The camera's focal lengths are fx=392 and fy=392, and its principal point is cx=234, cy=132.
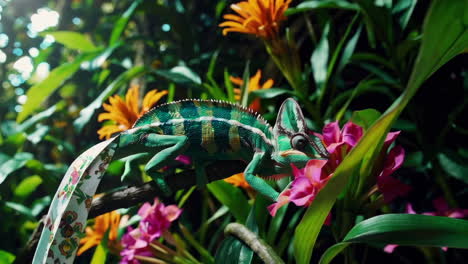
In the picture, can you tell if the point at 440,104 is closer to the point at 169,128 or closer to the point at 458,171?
the point at 458,171

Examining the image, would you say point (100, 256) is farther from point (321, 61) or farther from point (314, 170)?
point (321, 61)

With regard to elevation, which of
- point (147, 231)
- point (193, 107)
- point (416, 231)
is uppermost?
point (193, 107)

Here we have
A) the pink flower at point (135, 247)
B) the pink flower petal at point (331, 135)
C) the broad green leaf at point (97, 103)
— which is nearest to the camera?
the pink flower petal at point (331, 135)

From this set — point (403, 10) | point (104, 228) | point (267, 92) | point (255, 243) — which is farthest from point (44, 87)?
point (403, 10)

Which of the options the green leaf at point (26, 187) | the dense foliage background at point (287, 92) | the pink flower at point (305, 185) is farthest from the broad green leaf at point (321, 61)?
the green leaf at point (26, 187)

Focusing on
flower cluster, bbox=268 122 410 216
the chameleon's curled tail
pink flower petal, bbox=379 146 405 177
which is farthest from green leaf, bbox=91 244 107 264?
pink flower petal, bbox=379 146 405 177

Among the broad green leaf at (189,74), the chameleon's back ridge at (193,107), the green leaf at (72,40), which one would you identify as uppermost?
the green leaf at (72,40)

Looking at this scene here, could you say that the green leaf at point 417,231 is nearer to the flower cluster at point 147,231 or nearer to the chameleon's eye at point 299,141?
the chameleon's eye at point 299,141
